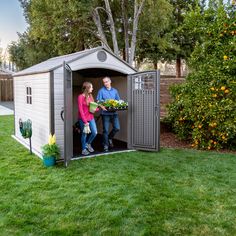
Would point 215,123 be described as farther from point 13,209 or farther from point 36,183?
point 13,209

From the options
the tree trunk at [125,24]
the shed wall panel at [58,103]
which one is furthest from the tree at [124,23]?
the shed wall panel at [58,103]

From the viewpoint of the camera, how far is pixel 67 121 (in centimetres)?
496

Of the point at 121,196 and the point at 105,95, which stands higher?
the point at 105,95

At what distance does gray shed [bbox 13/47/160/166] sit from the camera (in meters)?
5.20

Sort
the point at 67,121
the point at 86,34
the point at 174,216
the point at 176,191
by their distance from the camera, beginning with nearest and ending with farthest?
the point at 174,216
the point at 176,191
the point at 67,121
the point at 86,34

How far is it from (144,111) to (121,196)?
102 inches

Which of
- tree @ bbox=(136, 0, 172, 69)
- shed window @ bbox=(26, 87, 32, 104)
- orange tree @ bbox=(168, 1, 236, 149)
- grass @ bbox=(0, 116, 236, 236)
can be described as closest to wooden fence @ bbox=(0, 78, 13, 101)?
tree @ bbox=(136, 0, 172, 69)

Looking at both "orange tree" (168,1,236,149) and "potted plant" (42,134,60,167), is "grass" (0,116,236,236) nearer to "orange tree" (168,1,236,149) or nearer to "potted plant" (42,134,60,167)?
"potted plant" (42,134,60,167)

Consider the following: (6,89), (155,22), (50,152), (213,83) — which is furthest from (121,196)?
(6,89)

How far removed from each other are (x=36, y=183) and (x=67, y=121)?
1.18m

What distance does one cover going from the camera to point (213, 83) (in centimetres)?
620

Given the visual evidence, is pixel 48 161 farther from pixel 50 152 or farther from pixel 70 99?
pixel 70 99

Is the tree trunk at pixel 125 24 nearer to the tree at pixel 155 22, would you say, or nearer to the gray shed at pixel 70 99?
the tree at pixel 155 22

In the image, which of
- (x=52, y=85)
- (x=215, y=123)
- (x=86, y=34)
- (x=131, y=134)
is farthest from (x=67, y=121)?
(x=86, y=34)
